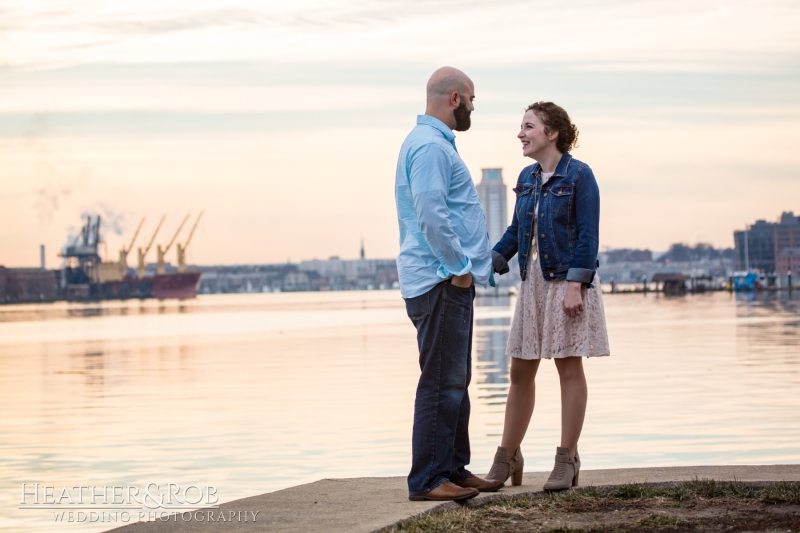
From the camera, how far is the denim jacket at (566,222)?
16.8 ft

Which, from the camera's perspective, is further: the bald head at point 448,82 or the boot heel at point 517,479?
the boot heel at point 517,479

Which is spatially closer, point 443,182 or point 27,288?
point 443,182

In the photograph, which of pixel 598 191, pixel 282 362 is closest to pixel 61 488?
pixel 598 191

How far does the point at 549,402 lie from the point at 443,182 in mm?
7978

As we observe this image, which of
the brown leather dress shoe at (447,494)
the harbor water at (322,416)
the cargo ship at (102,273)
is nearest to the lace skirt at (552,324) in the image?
the brown leather dress shoe at (447,494)

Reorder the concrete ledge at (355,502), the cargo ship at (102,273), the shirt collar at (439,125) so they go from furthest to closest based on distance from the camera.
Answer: the cargo ship at (102,273), the shirt collar at (439,125), the concrete ledge at (355,502)

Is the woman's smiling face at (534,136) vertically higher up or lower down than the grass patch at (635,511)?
higher up

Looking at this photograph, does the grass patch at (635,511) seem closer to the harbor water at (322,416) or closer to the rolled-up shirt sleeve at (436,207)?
the rolled-up shirt sleeve at (436,207)

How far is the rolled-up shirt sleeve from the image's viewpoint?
4785mm

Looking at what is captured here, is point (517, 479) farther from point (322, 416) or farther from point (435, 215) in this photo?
point (322, 416)

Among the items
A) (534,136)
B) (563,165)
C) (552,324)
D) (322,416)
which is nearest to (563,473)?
(552,324)

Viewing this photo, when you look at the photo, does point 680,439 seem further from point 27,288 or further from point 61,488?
point 27,288

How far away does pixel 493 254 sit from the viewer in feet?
18.0

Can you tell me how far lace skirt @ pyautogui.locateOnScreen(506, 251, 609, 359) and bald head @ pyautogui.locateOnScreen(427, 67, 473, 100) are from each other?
0.85 meters
